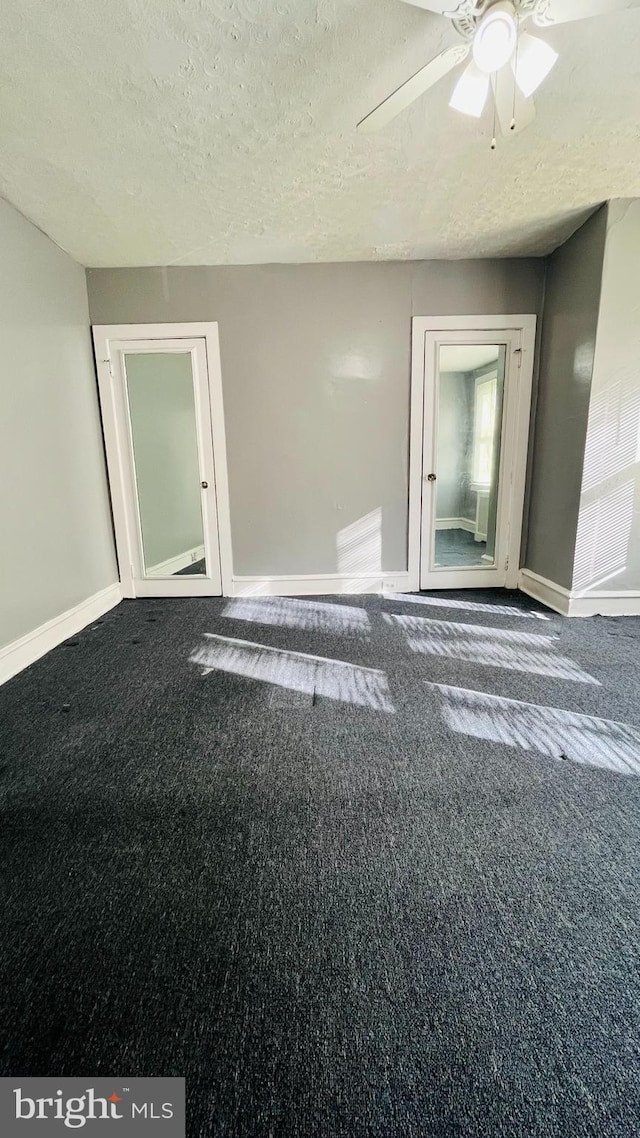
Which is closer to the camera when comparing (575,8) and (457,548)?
(575,8)

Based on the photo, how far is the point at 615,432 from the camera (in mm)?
2914

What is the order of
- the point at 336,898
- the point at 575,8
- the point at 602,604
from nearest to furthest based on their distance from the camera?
1. the point at 336,898
2. the point at 575,8
3. the point at 602,604

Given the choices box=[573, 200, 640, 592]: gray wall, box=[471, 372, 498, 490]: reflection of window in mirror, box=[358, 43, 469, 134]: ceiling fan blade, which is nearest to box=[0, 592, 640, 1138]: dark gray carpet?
box=[573, 200, 640, 592]: gray wall

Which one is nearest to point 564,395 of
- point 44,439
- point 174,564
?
point 174,564

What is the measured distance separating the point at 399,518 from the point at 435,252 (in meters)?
1.93

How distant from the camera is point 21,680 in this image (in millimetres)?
2355

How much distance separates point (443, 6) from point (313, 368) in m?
2.11

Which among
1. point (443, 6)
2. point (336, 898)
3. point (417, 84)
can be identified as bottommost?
point (336, 898)

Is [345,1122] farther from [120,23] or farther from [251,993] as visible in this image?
[120,23]

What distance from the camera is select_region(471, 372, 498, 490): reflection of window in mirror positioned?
3543 mm

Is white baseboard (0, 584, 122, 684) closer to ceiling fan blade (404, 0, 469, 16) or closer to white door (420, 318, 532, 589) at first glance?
white door (420, 318, 532, 589)

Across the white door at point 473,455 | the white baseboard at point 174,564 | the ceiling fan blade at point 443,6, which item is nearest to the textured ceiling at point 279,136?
the ceiling fan blade at point 443,6

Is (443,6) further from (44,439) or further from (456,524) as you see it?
(456,524)

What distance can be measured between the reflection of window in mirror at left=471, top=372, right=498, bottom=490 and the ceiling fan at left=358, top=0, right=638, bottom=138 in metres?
1.92
